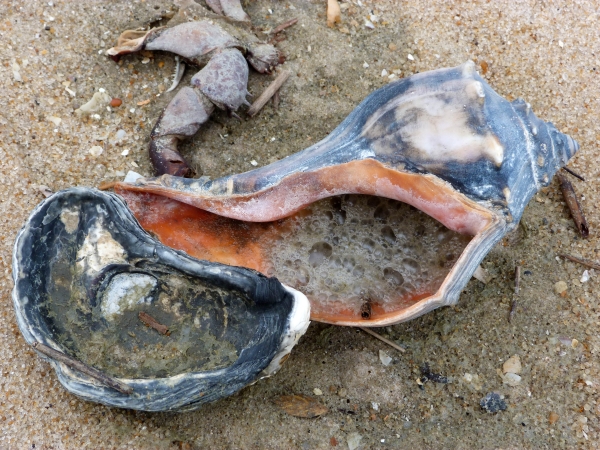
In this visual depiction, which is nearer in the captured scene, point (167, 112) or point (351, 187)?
point (351, 187)

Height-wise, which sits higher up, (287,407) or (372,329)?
(372,329)

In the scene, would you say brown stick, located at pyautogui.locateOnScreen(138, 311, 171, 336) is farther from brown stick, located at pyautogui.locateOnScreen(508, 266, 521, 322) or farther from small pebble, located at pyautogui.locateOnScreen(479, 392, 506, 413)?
brown stick, located at pyautogui.locateOnScreen(508, 266, 521, 322)

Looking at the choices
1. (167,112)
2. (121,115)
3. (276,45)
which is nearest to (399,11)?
(276,45)

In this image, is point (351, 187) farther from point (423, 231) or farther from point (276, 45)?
point (276, 45)

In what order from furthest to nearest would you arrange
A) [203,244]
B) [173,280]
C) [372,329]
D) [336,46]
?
[336,46] < [372,329] < [203,244] < [173,280]

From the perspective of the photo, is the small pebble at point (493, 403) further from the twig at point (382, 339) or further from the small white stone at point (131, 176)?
the small white stone at point (131, 176)

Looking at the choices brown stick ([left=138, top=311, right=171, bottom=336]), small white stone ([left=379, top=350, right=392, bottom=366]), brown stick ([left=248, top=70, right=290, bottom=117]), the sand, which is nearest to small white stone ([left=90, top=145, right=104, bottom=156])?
the sand

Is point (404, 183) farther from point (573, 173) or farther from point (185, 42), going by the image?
point (185, 42)
